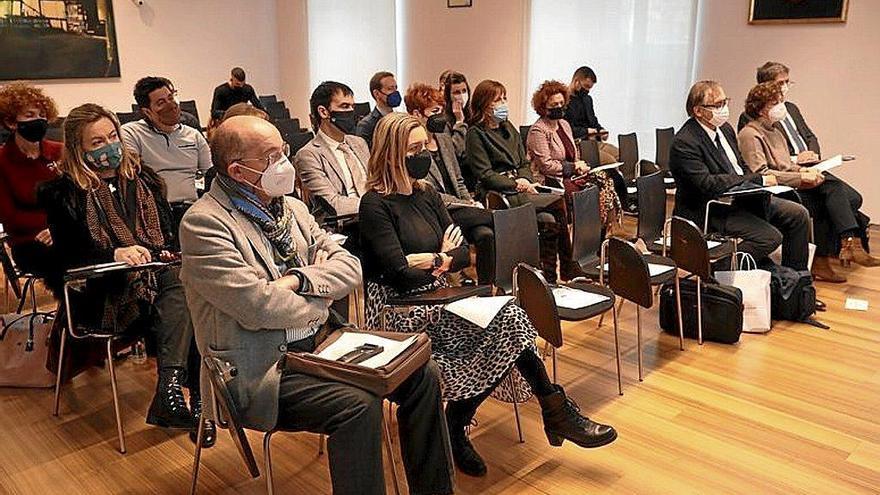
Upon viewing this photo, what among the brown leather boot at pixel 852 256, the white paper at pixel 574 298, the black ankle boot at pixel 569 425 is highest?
the white paper at pixel 574 298

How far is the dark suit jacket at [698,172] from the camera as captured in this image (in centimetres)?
445

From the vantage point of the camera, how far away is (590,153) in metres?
5.88

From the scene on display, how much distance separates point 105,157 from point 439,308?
1.55 m

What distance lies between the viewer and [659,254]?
14.3ft

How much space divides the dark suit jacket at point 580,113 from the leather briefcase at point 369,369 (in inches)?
203

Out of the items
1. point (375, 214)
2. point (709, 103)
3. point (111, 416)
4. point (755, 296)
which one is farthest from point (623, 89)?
point (111, 416)

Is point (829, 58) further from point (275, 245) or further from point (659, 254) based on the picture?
point (275, 245)

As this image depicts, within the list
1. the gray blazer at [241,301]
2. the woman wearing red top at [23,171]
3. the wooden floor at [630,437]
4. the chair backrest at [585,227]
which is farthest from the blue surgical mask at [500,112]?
the gray blazer at [241,301]

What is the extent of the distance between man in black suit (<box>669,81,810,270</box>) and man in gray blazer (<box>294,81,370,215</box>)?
195 cm

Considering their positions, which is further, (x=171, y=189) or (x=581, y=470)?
(x=171, y=189)

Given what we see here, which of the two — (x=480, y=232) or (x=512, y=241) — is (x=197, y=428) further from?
(x=480, y=232)

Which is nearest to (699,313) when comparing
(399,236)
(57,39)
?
(399,236)

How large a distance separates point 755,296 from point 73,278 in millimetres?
3474

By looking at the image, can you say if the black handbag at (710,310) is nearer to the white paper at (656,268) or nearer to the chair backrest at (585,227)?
the white paper at (656,268)
